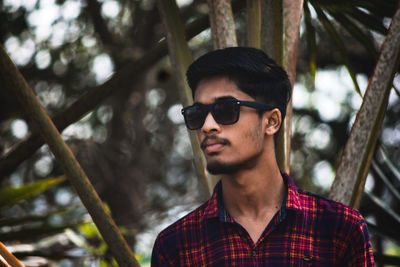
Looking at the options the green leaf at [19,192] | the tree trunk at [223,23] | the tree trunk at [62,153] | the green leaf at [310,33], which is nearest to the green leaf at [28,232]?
the green leaf at [19,192]

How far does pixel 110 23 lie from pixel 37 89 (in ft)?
4.56

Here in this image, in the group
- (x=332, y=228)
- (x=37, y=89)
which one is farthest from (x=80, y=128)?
(x=332, y=228)

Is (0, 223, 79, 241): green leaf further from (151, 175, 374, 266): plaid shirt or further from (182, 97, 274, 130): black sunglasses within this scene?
(182, 97, 274, 130): black sunglasses

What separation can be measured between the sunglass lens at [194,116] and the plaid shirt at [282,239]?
0.21m

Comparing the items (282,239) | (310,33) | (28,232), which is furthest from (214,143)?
(310,33)

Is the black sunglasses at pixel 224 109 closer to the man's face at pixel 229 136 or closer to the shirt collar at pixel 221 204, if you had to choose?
the man's face at pixel 229 136

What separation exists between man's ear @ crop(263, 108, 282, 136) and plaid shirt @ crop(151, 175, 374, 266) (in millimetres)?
152

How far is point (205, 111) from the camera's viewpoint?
1.19m

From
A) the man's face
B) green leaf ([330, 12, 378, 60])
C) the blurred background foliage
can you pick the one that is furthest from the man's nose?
the blurred background foliage

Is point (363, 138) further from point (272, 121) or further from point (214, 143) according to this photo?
point (214, 143)

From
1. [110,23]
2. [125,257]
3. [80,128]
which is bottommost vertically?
[80,128]

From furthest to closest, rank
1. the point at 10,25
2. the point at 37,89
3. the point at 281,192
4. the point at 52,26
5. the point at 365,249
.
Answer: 1. the point at 37,89
2. the point at 52,26
3. the point at 10,25
4. the point at 281,192
5. the point at 365,249

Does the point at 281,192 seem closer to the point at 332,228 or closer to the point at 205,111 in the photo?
the point at 332,228

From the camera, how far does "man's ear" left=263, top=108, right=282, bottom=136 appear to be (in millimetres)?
1236
